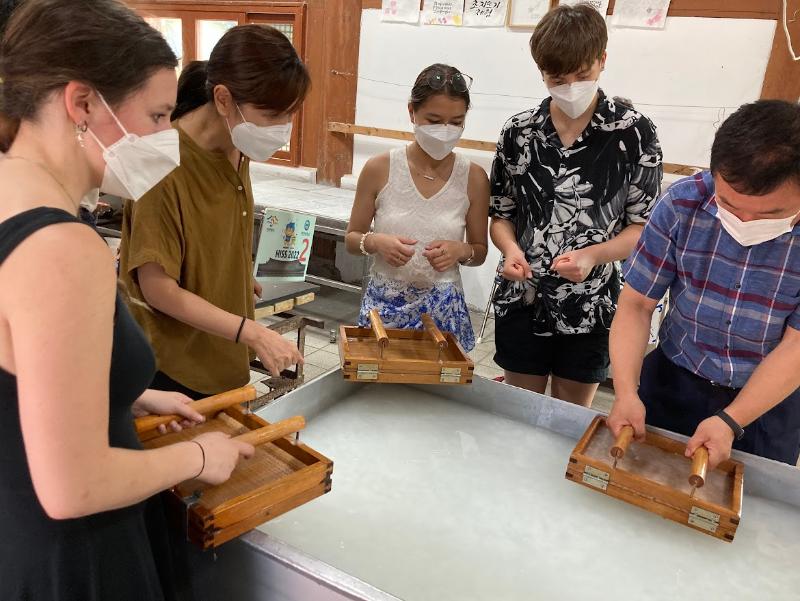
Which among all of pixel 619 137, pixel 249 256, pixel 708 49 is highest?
pixel 708 49

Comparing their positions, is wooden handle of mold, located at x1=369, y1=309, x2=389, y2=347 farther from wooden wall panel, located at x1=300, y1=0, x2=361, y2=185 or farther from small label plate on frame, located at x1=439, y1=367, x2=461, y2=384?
wooden wall panel, located at x1=300, y1=0, x2=361, y2=185

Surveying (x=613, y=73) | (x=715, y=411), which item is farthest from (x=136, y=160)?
(x=613, y=73)

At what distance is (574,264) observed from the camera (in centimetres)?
155

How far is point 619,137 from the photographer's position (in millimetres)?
1669

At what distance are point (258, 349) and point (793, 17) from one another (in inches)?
138

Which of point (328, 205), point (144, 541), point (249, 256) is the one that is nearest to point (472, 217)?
point (249, 256)

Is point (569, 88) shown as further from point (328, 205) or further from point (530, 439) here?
point (328, 205)

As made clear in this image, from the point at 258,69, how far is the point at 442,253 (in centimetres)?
75

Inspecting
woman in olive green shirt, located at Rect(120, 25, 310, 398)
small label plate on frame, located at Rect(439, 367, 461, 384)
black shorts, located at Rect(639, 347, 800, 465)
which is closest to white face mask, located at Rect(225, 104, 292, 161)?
woman in olive green shirt, located at Rect(120, 25, 310, 398)

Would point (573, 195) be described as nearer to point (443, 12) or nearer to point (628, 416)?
point (628, 416)

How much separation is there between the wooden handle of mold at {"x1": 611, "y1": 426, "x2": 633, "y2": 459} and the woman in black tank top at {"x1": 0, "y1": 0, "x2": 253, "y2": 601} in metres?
0.70

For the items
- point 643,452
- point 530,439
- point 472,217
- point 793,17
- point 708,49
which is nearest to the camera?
point 643,452

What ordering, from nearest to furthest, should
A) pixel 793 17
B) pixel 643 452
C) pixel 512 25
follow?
1. pixel 643 452
2. pixel 793 17
3. pixel 512 25

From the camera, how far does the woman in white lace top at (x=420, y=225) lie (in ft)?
6.07
